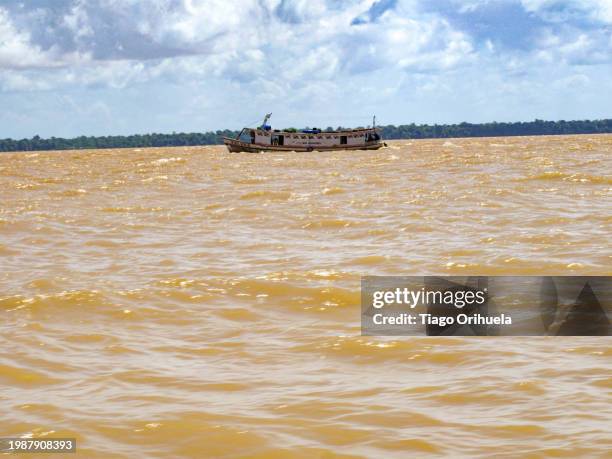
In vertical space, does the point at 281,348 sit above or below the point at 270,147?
below

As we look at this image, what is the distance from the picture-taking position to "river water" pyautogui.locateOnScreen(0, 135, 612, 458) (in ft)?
16.1

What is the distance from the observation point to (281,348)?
7039mm

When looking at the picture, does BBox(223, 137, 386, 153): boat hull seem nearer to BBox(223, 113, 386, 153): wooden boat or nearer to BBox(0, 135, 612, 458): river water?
BBox(223, 113, 386, 153): wooden boat

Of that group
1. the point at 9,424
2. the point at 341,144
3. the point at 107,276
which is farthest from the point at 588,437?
the point at 341,144

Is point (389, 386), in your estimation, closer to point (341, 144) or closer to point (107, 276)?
point (107, 276)

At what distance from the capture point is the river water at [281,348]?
4895 millimetres

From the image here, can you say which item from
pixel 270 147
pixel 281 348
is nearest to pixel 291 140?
pixel 270 147

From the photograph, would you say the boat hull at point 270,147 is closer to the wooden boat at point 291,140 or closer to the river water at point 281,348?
the wooden boat at point 291,140

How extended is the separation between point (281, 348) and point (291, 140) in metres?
67.6

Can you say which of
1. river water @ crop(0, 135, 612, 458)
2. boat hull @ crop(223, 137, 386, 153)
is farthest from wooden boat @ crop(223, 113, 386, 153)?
river water @ crop(0, 135, 612, 458)

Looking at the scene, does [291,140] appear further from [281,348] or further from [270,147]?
[281,348]

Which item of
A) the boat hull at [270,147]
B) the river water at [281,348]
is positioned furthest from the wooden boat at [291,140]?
the river water at [281,348]

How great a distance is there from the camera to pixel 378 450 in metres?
4.60

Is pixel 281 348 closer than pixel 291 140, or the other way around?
pixel 281 348
